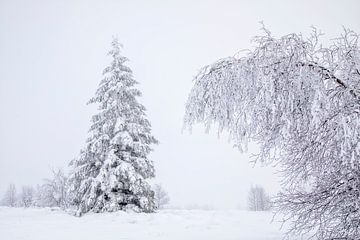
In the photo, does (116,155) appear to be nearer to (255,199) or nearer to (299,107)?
(299,107)

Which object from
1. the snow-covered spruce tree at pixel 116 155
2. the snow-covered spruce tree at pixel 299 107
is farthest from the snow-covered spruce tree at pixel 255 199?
the snow-covered spruce tree at pixel 299 107

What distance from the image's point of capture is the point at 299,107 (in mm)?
5352

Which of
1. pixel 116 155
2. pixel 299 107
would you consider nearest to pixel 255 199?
pixel 116 155

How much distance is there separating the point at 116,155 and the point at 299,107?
15649mm

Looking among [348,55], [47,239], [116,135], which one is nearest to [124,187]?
[116,135]

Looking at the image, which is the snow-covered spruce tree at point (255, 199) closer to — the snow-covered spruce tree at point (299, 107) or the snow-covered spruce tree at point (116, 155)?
the snow-covered spruce tree at point (116, 155)

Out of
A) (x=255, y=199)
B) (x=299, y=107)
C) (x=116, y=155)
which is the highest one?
(x=116, y=155)

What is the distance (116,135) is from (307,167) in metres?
14.5

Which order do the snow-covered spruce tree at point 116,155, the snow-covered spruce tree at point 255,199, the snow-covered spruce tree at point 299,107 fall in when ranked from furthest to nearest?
the snow-covered spruce tree at point 255,199 < the snow-covered spruce tree at point 116,155 < the snow-covered spruce tree at point 299,107

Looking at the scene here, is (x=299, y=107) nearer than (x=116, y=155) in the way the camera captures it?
Yes

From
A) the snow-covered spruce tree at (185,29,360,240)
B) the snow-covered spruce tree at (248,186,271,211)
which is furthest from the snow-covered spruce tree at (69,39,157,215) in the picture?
the snow-covered spruce tree at (248,186,271,211)

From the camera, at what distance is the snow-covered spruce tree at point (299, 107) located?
5012 mm

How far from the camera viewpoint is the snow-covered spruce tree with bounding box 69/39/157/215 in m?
18.3

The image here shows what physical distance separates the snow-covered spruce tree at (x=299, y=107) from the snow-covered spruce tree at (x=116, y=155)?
1336cm
